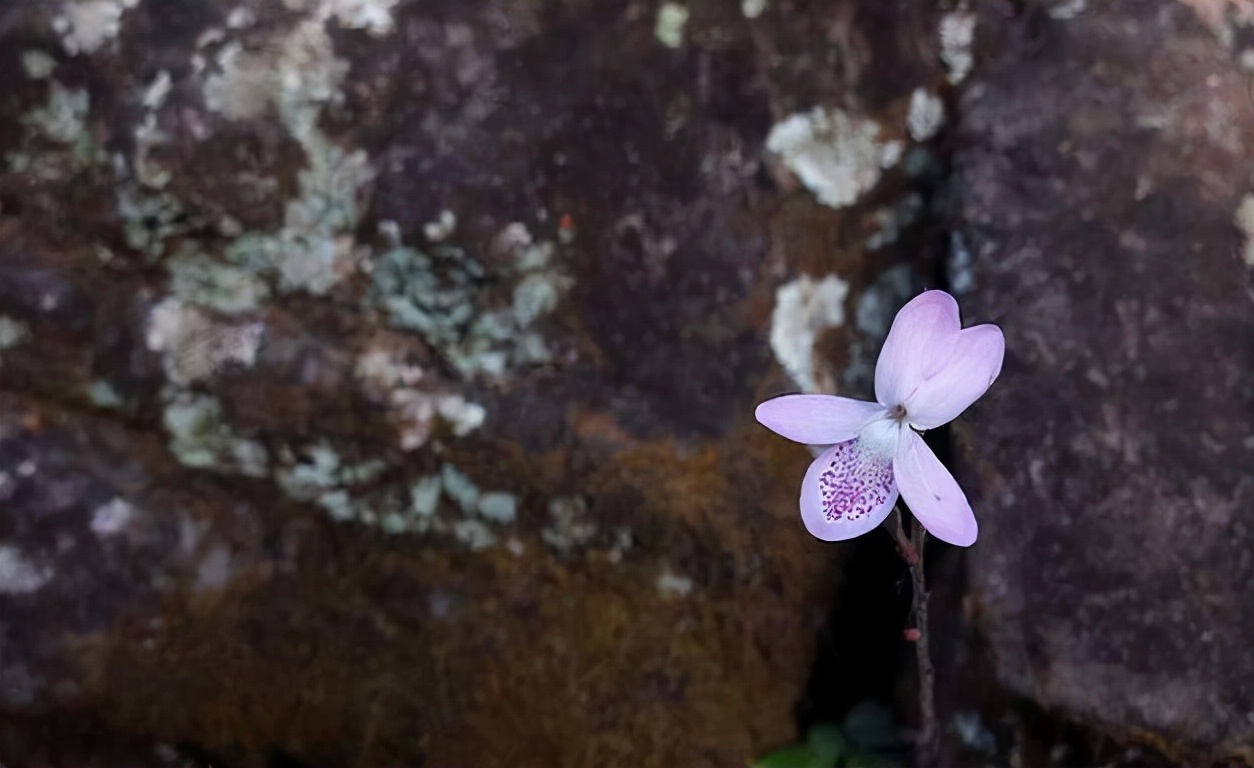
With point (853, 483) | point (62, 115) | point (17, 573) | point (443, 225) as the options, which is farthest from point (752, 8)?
point (17, 573)

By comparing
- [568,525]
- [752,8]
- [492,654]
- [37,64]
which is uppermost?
[37,64]

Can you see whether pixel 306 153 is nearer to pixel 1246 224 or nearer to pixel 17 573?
pixel 17 573

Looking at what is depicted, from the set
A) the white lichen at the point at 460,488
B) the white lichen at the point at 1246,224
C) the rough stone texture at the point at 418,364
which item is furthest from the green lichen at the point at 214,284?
the white lichen at the point at 1246,224

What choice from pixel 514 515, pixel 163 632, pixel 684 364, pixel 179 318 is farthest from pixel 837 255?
pixel 163 632

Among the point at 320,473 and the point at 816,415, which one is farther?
the point at 320,473

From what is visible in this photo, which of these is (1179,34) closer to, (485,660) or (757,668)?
(757,668)

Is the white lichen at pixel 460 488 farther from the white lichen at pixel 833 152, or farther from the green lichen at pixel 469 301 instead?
the white lichen at pixel 833 152
